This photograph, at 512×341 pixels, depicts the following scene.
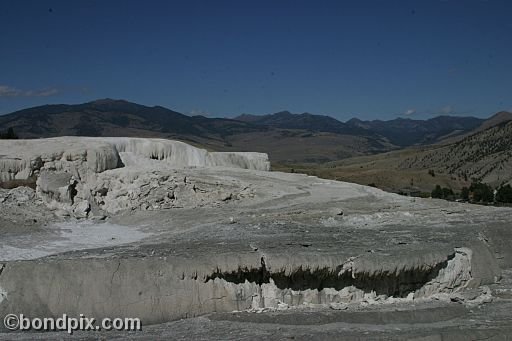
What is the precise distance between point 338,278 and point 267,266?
1.42 meters

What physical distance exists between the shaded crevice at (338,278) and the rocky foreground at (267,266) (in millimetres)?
22

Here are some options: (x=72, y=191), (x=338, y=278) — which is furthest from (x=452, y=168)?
(x=338, y=278)

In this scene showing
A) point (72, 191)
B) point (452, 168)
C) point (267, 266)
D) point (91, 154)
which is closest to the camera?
point (267, 266)

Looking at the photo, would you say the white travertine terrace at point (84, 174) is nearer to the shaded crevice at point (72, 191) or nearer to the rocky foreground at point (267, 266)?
the shaded crevice at point (72, 191)

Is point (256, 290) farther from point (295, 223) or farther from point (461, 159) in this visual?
point (461, 159)

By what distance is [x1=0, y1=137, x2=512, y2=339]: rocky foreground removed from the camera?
9805 millimetres

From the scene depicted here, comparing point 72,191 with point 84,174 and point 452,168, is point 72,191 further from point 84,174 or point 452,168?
point 452,168

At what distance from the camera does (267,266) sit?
424 inches

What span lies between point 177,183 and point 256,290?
10.6 meters

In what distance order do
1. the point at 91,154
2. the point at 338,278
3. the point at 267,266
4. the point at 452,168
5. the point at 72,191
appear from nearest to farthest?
the point at 267,266 → the point at 338,278 → the point at 72,191 → the point at 91,154 → the point at 452,168

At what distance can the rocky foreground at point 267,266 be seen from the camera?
32.2ft


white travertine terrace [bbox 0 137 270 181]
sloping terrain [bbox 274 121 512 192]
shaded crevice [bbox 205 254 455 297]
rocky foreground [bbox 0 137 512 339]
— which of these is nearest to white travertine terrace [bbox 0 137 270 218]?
white travertine terrace [bbox 0 137 270 181]

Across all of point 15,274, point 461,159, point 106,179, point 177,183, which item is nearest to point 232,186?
point 177,183

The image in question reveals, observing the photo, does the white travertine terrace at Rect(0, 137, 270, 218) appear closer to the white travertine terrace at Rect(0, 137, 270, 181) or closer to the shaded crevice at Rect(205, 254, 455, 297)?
the white travertine terrace at Rect(0, 137, 270, 181)
